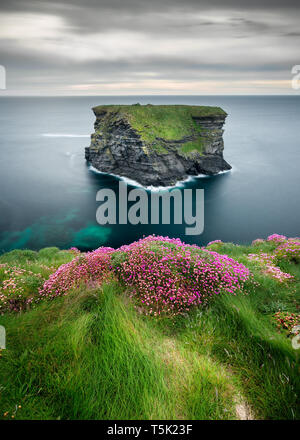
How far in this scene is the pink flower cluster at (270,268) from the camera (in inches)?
370

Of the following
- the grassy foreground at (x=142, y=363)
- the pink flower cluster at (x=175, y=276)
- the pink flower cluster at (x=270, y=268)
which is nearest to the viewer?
the grassy foreground at (x=142, y=363)

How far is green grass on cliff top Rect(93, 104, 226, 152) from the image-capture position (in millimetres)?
83375

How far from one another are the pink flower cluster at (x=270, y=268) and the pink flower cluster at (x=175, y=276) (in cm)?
195

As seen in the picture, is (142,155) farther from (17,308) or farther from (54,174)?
(17,308)

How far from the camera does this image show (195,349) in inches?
204

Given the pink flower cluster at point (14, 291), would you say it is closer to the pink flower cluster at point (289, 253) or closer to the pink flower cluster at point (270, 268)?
the pink flower cluster at point (270, 268)

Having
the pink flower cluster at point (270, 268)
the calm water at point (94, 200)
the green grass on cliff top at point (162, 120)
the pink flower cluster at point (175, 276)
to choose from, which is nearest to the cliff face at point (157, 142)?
the green grass on cliff top at point (162, 120)

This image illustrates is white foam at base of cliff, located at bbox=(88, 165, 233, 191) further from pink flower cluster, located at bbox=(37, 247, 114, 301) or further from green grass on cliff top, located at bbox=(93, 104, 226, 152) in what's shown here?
pink flower cluster, located at bbox=(37, 247, 114, 301)

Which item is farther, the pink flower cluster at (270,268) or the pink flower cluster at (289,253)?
the pink flower cluster at (289,253)

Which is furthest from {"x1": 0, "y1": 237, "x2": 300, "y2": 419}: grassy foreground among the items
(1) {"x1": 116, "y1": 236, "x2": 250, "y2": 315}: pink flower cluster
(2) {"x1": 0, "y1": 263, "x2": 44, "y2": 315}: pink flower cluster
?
(2) {"x1": 0, "y1": 263, "x2": 44, "y2": 315}: pink flower cluster

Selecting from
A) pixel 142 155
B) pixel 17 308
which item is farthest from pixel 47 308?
pixel 142 155

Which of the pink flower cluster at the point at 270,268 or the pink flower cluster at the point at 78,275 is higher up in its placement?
the pink flower cluster at the point at 78,275

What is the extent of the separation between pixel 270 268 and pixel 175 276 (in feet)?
16.9
